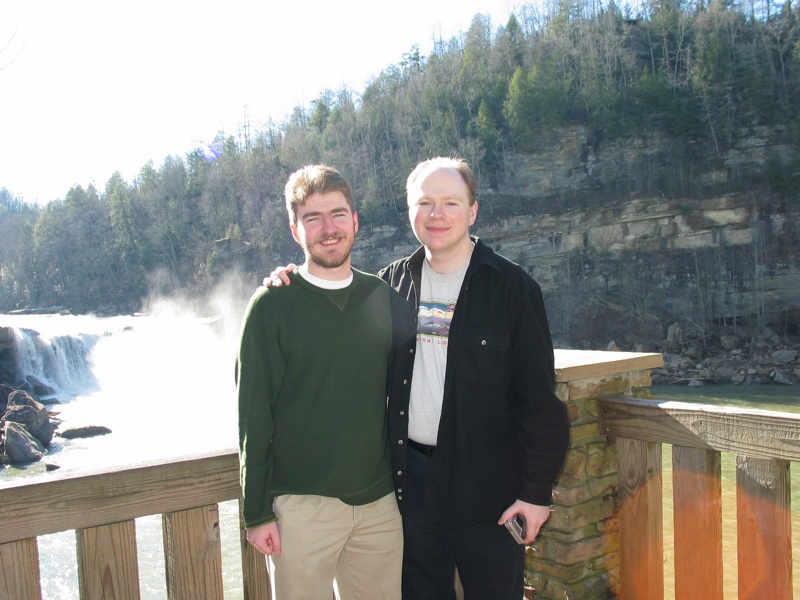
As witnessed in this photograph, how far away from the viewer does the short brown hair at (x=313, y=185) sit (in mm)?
2314

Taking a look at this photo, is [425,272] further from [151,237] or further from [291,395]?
[151,237]

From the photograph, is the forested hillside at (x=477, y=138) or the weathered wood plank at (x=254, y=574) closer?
the weathered wood plank at (x=254, y=574)

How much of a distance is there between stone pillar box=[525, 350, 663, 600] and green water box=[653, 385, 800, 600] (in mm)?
1691

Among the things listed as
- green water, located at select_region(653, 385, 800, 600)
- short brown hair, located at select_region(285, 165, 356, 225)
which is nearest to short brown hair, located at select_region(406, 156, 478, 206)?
short brown hair, located at select_region(285, 165, 356, 225)

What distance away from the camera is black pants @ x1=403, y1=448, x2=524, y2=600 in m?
2.24

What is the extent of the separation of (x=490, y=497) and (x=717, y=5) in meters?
50.3

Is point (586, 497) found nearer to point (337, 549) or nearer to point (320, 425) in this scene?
point (337, 549)

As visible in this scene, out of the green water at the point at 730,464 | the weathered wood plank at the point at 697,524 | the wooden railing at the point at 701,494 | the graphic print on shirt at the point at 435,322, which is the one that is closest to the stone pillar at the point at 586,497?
the wooden railing at the point at 701,494

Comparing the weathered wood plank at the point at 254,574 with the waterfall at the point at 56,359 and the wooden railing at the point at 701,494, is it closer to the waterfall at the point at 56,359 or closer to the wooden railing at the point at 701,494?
the wooden railing at the point at 701,494

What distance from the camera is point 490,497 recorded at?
220 centimetres

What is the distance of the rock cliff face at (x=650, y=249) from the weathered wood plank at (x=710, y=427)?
3319cm

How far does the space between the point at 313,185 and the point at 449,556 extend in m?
1.36

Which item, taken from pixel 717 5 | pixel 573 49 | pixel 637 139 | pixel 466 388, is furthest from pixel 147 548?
pixel 717 5

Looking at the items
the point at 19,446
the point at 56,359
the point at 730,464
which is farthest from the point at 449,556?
the point at 56,359
